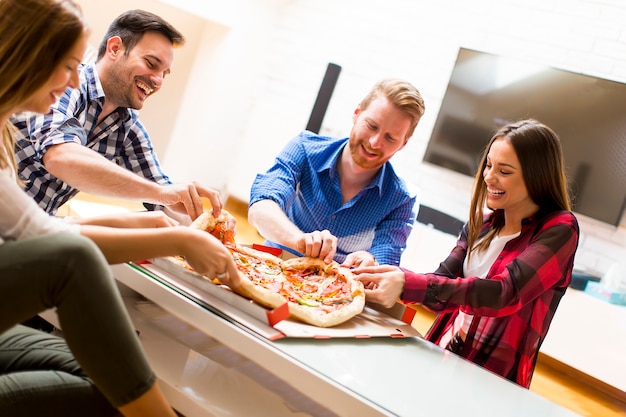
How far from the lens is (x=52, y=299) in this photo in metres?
0.93

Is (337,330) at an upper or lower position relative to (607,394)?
upper

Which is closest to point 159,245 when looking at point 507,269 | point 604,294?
point 507,269

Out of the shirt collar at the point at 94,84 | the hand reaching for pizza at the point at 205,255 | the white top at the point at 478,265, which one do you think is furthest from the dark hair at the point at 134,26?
the white top at the point at 478,265

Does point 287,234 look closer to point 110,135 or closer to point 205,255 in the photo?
point 110,135

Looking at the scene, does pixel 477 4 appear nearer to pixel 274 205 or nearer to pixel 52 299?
pixel 274 205

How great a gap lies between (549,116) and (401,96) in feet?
9.11

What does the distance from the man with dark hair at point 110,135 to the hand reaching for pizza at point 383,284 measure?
40 cm

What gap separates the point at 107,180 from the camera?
5.45ft

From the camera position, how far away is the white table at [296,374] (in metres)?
1.04

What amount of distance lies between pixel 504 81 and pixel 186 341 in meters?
3.94

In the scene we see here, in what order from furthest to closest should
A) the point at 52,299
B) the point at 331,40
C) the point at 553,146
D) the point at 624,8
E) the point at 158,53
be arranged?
the point at 331,40 → the point at 624,8 → the point at 158,53 → the point at 553,146 → the point at 52,299

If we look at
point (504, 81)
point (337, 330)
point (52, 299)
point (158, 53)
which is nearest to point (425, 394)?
point (337, 330)

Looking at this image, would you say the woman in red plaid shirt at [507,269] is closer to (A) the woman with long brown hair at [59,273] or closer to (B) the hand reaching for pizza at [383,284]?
(B) the hand reaching for pizza at [383,284]

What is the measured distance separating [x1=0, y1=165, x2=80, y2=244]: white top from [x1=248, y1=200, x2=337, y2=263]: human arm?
0.78 m
